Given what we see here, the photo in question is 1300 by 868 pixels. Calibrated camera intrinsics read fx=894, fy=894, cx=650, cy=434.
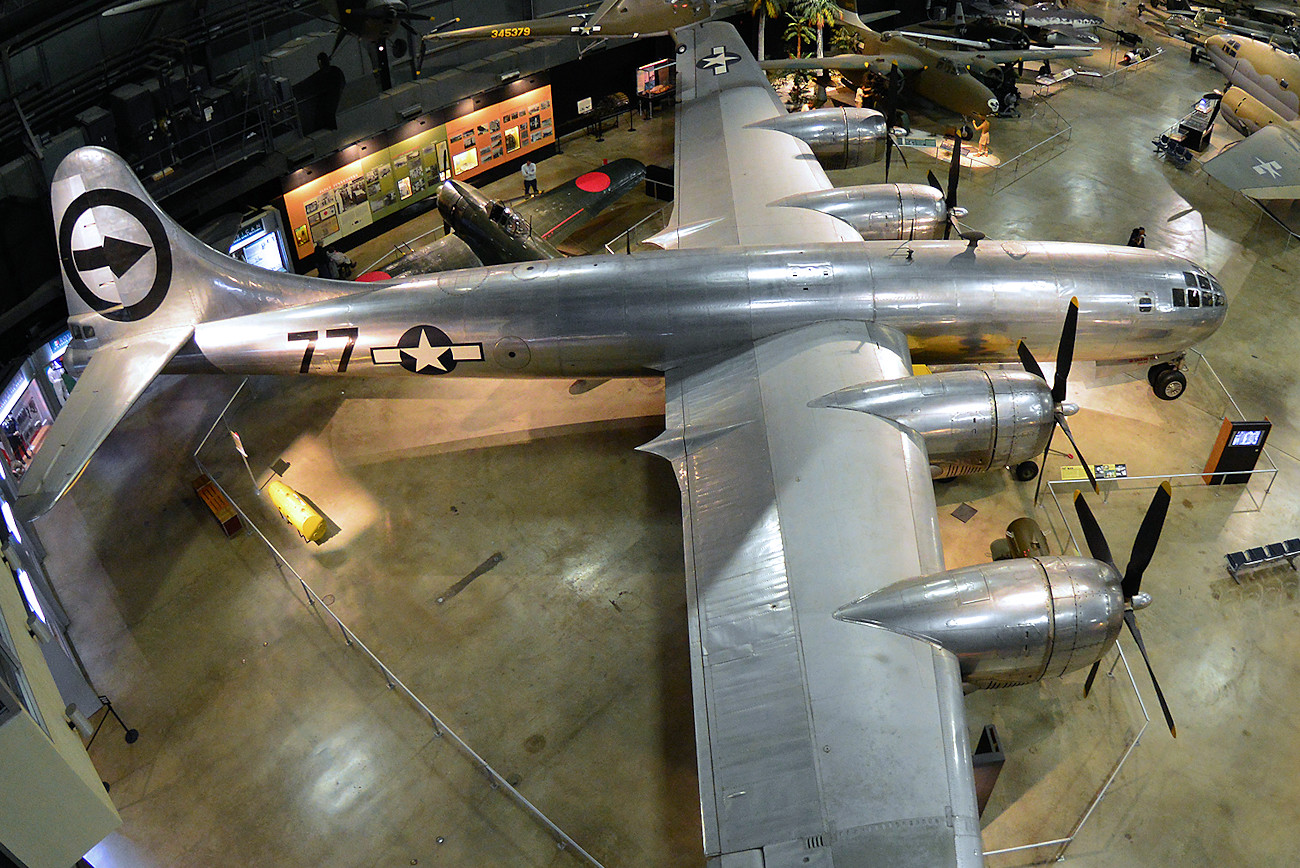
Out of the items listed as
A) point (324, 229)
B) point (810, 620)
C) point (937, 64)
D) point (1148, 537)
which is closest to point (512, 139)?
point (324, 229)

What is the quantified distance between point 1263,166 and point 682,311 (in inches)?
631

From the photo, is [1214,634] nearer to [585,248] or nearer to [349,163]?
[585,248]

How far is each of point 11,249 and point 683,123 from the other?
553 inches

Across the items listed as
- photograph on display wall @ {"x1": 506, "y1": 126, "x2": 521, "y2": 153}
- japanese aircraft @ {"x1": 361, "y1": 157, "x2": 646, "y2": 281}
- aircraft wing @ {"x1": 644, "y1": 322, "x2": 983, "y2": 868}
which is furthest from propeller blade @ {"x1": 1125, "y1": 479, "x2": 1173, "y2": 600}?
photograph on display wall @ {"x1": 506, "y1": 126, "x2": 521, "y2": 153}

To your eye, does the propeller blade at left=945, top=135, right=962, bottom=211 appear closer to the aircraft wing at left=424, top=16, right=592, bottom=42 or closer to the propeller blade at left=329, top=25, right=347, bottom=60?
the aircraft wing at left=424, top=16, right=592, bottom=42

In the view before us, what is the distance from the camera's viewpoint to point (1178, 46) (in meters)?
33.4

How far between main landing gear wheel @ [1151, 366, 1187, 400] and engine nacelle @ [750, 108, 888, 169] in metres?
7.78

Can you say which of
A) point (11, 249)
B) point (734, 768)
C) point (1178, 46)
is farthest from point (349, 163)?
point (1178, 46)

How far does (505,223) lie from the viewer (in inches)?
758

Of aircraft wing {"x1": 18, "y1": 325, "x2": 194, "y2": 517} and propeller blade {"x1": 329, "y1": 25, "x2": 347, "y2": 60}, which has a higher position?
propeller blade {"x1": 329, "y1": 25, "x2": 347, "y2": 60}

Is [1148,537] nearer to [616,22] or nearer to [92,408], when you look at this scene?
[92,408]

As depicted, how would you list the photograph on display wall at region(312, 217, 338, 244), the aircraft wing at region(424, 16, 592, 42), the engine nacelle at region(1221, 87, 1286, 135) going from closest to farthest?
the photograph on display wall at region(312, 217, 338, 244), the aircraft wing at region(424, 16, 592, 42), the engine nacelle at region(1221, 87, 1286, 135)

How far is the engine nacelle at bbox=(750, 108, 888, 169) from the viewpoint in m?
19.9

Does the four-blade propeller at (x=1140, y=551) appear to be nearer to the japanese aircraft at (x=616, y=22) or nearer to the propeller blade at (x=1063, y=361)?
the propeller blade at (x=1063, y=361)
